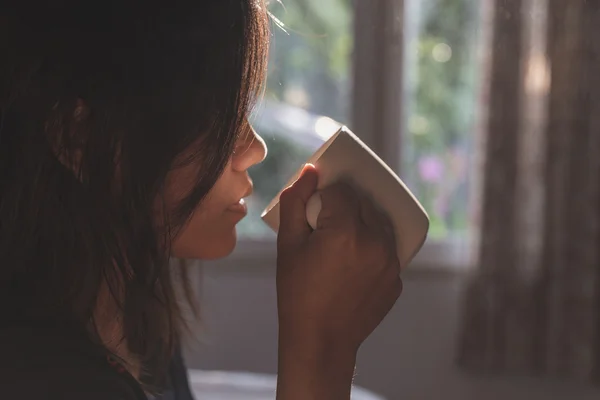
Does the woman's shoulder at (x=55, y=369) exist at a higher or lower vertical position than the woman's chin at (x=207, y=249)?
lower

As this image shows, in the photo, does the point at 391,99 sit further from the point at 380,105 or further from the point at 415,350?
the point at 415,350

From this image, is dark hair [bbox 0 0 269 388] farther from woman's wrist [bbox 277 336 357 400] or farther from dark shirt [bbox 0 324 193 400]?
woman's wrist [bbox 277 336 357 400]

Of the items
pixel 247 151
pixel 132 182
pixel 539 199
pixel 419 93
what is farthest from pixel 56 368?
pixel 419 93

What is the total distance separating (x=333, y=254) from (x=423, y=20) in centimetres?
177

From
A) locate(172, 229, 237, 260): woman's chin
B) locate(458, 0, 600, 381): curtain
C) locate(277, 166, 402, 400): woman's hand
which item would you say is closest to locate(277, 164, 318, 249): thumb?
locate(277, 166, 402, 400): woman's hand

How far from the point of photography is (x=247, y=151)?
68 cm

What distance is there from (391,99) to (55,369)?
180 cm

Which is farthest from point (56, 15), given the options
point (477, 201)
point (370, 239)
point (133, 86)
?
point (477, 201)

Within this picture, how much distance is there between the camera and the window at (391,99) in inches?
85.6

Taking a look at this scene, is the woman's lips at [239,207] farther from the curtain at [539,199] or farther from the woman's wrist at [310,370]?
the curtain at [539,199]

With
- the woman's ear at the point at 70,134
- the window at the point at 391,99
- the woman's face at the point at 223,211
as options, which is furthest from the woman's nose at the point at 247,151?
the window at the point at 391,99

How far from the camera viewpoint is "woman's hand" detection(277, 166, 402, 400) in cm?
56

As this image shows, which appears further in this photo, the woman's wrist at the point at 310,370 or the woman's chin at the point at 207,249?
the woman's chin at the point at 207,249

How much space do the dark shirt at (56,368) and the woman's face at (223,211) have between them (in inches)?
5.7
